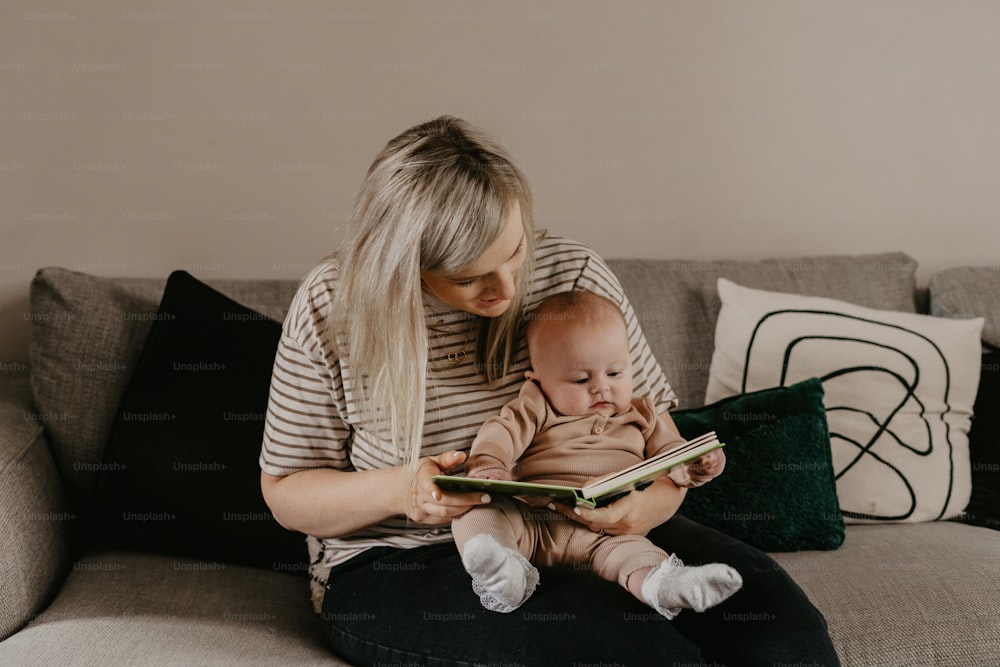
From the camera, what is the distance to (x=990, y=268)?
2.29 meters

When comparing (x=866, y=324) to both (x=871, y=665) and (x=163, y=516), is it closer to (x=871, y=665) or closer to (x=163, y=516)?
(x=871, y=665)

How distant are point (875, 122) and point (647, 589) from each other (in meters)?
1.78

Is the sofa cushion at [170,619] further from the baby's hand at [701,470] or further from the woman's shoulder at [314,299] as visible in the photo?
the baby's hand at [701,470]

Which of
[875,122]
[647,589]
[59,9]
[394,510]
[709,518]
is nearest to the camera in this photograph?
[647,589]

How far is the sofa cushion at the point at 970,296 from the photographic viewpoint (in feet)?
7.16

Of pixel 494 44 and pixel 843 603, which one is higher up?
pixel 494 44

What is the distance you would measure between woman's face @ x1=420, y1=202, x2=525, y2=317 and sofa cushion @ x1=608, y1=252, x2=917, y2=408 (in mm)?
815

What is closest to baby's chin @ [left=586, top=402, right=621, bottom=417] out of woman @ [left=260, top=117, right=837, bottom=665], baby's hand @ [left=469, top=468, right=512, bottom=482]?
woman @ [left=260, top=117, right=837, bottom=665]

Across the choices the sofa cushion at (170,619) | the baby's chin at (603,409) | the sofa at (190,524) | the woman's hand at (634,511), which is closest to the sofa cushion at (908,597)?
the sofa at (190,524)

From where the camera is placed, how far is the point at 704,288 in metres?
2.14

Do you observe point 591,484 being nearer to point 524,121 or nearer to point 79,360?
point 79,360

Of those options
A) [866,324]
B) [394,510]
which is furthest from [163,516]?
[866,324]

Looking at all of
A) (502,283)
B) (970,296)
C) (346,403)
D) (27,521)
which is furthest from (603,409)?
(970,296)

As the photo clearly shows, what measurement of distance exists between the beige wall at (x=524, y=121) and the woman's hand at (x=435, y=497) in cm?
115
